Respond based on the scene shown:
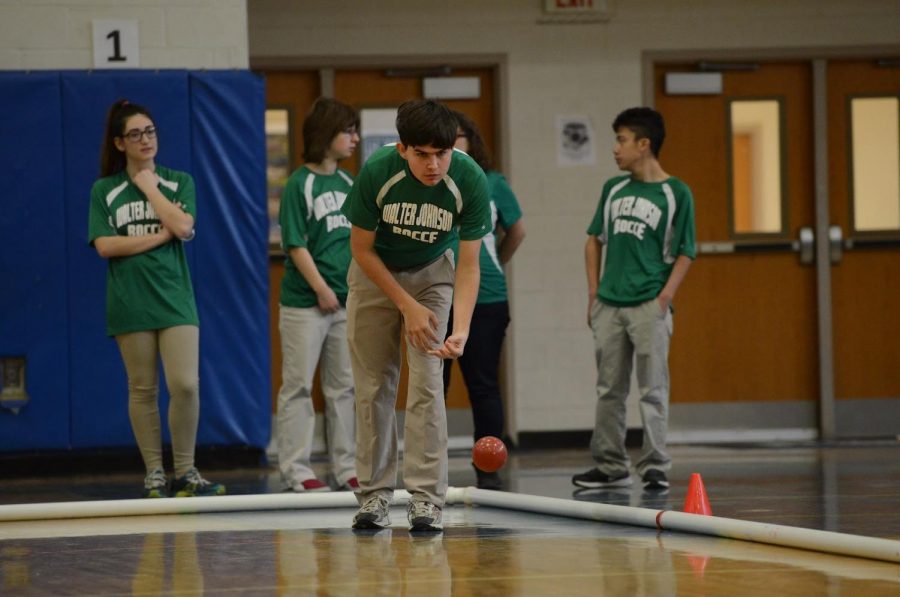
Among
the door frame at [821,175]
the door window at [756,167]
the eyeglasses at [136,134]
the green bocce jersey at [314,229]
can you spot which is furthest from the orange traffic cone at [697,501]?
the door window at [756,167]

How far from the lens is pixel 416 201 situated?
15.6ft

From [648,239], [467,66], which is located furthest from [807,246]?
[648,239]

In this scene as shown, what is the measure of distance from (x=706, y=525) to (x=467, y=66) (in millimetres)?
5272

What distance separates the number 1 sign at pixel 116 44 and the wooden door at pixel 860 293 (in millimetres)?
4582

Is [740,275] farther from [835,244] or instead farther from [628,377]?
[628,377]

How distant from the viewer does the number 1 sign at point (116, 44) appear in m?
8.00

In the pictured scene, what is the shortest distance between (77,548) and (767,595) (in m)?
2.32

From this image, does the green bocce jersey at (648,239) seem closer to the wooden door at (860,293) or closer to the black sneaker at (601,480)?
the black sneaker at (601,480)

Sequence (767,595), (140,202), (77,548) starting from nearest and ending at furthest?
1. (767,595)
2. (77,548)
3. (140,202)

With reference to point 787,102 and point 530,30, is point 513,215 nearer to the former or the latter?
point 530,30

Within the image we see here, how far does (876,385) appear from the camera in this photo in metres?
9.66

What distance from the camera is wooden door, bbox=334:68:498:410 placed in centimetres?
932

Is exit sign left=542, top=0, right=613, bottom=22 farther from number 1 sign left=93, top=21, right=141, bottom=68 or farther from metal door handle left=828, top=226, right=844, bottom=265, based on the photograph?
number 1 sign left=93, top=21, right=141, bottom=68

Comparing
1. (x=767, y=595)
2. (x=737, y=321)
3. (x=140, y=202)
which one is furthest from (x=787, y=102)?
(x=767, y=595)
